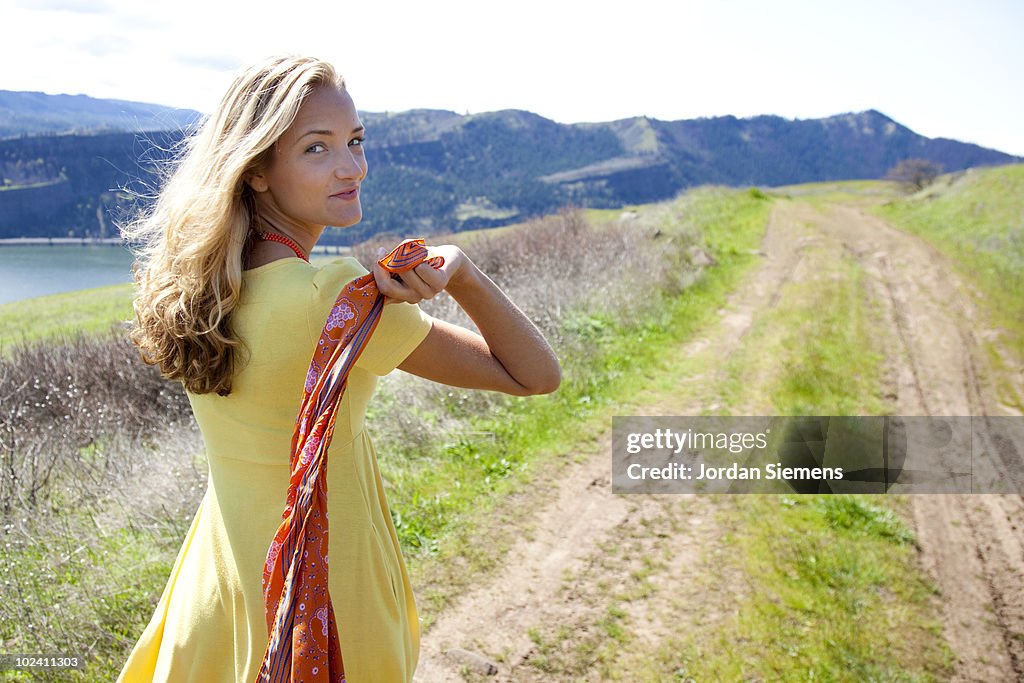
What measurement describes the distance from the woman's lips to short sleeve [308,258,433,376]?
199 mm

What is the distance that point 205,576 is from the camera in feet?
5.09

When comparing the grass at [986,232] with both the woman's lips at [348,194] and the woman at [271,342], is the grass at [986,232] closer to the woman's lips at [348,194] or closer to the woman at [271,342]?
the woman at [271,342]

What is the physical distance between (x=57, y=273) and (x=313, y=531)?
2359 inches

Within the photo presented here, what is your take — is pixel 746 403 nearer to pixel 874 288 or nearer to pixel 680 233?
pixel 874 288

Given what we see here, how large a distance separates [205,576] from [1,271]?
5808 cm

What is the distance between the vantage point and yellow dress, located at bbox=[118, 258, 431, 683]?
1.32 meters

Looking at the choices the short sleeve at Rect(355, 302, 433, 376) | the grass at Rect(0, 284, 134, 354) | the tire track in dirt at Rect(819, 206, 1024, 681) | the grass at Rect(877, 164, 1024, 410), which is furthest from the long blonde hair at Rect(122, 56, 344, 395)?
the grass at Rect(0, 284, 134, 354)

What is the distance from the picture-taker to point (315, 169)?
55.9 inches

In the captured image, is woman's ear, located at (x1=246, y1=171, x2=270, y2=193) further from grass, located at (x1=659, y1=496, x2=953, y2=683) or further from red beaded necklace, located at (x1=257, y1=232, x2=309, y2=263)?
grass, located at (x1=659, y1=496, x2=953, y2=683)

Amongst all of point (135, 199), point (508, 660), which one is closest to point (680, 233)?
point (508, 660)

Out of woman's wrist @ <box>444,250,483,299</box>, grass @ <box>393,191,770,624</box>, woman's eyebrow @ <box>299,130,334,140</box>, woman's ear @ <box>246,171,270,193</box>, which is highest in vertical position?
woman's eyebrow @ <box>299,130,334,140</box>

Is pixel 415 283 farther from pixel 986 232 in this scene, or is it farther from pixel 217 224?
pixel 986 232

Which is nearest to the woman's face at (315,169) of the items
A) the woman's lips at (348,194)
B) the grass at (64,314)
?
the woman's lips at (348,194)

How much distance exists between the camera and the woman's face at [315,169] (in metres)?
1.40
